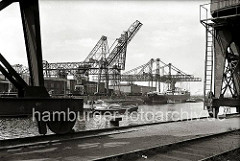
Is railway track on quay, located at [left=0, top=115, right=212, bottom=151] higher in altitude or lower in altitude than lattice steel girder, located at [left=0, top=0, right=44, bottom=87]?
lower

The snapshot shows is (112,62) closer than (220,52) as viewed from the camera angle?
No

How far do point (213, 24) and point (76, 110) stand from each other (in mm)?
9606

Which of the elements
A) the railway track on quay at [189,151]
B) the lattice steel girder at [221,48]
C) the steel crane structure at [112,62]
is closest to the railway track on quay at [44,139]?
the railway track on quay at [189,151]

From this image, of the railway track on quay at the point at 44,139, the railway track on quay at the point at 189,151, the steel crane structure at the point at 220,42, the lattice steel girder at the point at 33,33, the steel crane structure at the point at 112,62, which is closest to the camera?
the railway track on quay at the point at 189,151

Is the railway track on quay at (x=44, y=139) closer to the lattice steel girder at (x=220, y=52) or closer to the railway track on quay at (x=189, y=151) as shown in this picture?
the railway track on quay at (x=189, y=151)

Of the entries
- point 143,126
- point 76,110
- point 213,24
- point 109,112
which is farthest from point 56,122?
point 109,112

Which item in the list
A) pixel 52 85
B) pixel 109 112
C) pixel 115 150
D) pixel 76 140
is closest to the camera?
pixel 115 150

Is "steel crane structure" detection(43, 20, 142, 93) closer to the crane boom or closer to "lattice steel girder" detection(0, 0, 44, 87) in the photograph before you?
the crane boom

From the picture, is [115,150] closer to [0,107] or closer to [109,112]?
[0,107]

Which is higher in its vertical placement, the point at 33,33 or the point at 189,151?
the point at 33,33

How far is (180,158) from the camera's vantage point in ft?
23.8

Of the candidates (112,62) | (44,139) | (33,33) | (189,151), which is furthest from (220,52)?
(112,62)

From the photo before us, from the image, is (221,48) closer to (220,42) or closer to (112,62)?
(220,42)

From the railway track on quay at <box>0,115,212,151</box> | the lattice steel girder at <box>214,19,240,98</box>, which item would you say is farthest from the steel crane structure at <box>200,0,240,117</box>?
the railway track on quay at <box>0,115,212,151</box>
